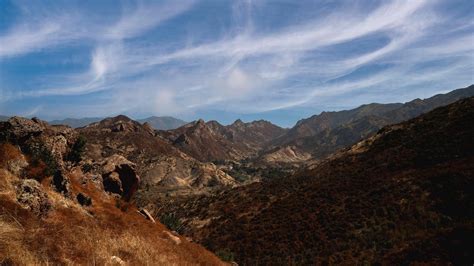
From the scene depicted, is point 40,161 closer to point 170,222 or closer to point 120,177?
point 120,177

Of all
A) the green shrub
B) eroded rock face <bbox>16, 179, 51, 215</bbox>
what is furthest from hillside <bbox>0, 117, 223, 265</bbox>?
the green shrub

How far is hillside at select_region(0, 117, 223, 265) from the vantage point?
971cm

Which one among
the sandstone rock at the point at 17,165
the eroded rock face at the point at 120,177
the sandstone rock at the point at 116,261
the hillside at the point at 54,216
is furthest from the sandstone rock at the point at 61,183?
the eroded rock face at the point at 120,177

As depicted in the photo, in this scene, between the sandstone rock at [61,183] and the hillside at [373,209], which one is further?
the hillside at [373,209]

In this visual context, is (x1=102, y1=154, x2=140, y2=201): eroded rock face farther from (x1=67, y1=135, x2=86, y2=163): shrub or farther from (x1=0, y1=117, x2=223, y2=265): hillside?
(x1=67, y1=135, x2=86, y2=163): shrub

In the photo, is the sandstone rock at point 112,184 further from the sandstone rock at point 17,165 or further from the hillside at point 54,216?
the sandstone rock at point 17,165

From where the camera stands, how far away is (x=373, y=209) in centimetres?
4628

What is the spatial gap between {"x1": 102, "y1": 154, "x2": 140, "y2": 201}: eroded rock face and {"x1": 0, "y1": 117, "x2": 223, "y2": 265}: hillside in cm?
504

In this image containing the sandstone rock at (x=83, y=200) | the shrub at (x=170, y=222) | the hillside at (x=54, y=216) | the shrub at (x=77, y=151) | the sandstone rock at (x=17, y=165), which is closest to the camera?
the hillside at (x=54, y=216)

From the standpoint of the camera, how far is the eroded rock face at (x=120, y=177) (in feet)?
116

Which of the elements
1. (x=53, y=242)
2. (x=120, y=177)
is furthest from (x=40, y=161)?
(x=120, y=177)

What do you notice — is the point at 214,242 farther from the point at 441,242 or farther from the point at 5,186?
the point at 5,186

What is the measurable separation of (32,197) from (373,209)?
41674 millimetres

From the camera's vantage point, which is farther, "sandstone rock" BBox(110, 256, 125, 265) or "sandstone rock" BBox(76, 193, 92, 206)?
"sandstone rock" BBox(76, 193, 92, 206)
